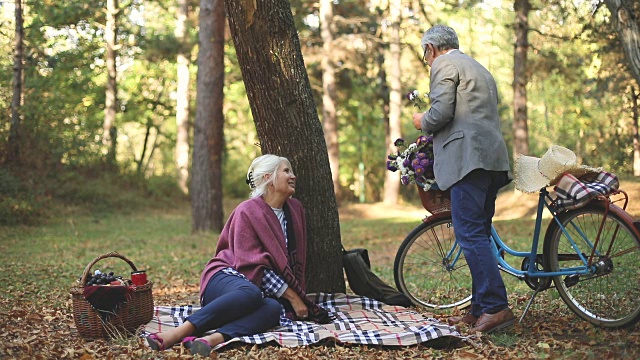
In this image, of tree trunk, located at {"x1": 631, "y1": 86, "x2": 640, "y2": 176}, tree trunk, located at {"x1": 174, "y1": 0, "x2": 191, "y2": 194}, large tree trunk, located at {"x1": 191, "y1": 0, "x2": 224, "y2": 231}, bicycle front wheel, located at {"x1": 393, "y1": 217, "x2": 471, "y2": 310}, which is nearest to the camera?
bicycle front wheel, located at {"x1": 393, "y1": 217, "x2": 471, "y2": 310}

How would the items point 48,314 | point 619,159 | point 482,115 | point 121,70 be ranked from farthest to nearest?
point 121,70
point 619,159
point 48,314
point 482,115

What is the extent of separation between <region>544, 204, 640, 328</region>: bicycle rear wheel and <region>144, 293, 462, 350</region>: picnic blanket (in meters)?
0.95

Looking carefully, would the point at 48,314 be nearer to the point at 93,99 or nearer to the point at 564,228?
the point at 564,228

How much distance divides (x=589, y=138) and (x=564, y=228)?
72.0 ft

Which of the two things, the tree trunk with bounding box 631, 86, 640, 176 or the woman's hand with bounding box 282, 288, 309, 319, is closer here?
the woman's hand with bounding box 282, 288, 309, 319

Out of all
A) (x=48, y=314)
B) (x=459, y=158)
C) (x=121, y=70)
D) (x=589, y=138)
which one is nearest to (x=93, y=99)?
(x=121, y=70)

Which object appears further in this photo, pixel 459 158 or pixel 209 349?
pixel 459 158

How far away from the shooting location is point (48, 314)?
19.4 ft

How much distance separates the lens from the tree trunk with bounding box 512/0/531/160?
19641mm

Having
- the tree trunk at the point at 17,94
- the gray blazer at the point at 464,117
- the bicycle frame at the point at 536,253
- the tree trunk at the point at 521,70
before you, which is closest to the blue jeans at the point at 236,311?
the gray blazer at the point at 464,117

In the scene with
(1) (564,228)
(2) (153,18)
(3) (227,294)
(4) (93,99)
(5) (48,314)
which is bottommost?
(5) (48,314)

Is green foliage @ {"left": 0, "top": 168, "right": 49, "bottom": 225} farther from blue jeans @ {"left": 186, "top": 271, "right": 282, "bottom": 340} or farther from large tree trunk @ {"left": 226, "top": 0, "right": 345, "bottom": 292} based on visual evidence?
blue jeans @ {"left": 186, "top": 271, "right": 282, "bottom": 340}

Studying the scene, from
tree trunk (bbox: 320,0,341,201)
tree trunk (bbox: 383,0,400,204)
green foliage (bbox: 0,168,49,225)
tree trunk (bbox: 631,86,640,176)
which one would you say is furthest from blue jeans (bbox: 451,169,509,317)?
tree trunk (bbox: 383,0,400,204)

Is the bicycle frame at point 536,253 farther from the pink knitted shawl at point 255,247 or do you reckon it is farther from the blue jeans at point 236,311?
the blue jeans at point 236,311
